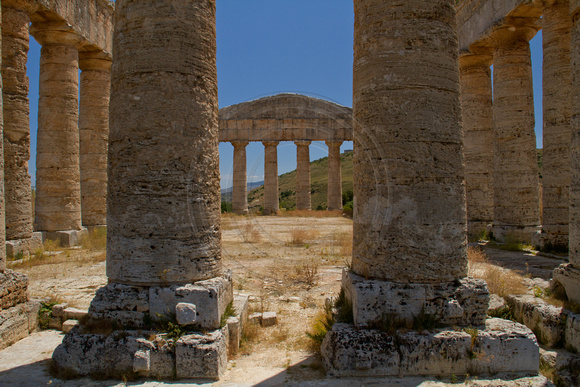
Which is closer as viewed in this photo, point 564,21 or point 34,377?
point 34,377

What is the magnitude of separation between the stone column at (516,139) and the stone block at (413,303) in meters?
8.52

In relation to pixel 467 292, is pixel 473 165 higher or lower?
higher

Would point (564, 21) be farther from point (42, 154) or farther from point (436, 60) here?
point (42, 154)

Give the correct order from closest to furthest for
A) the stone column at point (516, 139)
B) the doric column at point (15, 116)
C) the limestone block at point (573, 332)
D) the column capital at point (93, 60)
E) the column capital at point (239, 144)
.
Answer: the limestone block at point (573, 332), the doric column at point (15, 116), the stone column at point (516, 139), the column capital at point (93, 60), the column capital at point (239, 144)

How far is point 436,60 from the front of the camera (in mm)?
4660

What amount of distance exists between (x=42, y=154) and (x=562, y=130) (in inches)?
560

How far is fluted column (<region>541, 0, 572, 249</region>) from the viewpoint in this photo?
10258 mm

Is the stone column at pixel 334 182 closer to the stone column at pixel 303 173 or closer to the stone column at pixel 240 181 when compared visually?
the stone column at pixel 303 173

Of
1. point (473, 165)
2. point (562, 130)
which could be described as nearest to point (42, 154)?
point (473, 165)

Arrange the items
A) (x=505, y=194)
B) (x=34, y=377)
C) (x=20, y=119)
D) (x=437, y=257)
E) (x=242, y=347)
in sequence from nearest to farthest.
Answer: (x=34, y=377) < (x=437, y=257) < (x=242, y=347) < (x=20, y=119) < (x=505, y=194)

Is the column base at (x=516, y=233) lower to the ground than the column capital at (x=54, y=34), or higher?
lower

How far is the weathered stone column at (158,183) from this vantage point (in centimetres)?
457

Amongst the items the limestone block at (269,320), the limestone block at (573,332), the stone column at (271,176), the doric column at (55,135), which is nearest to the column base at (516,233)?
the limestone block at (573,332)

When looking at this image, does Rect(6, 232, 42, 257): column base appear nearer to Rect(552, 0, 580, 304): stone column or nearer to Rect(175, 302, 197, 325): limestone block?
Rect(175, 302, 197, 325): limestone block
